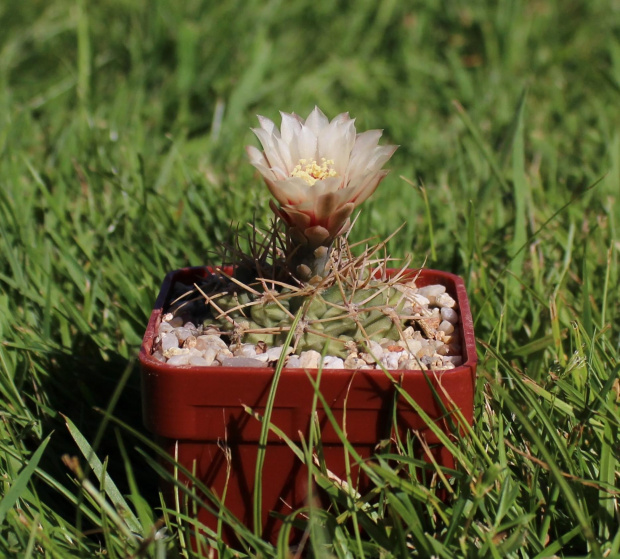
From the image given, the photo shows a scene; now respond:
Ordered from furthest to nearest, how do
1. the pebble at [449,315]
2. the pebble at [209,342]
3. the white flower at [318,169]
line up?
1. the pebble at [449,315]
2. the pebble at [209,342]
3. the white flower at [318,169]

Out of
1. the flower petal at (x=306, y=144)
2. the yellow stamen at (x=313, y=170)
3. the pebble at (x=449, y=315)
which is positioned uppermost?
the flower petal at (x=306, y=144)

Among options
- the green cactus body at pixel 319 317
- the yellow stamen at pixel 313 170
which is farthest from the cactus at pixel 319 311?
the yellow stamen at pixel 313 170

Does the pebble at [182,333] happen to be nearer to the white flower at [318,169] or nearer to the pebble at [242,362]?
the pebble at [242,362]

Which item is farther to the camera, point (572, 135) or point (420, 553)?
point (572, 135)

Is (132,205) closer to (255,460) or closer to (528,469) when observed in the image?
(255,460)

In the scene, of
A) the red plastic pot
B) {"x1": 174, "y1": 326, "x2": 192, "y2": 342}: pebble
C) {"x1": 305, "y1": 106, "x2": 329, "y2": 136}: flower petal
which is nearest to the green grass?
the red plastic pot

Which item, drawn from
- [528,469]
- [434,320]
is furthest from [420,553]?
[434,320]
